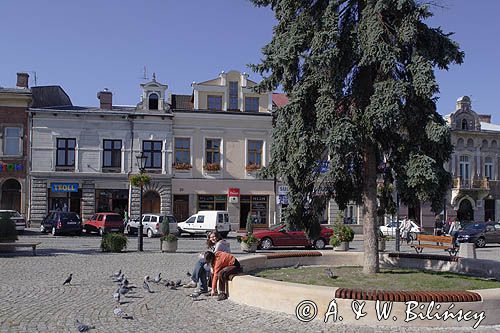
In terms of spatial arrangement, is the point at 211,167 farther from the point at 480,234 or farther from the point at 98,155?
the point at 480,234

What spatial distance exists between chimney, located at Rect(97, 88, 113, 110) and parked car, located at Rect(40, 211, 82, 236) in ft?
32.7

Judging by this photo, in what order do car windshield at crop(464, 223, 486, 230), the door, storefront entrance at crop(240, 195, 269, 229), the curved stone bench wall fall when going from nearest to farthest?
the curved stone bench wall → car windshield at crop(464, 223, 486, 230) → the door → storefront entrance at crop(240, 195, 269, 229)

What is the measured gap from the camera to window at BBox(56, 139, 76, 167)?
39469mm

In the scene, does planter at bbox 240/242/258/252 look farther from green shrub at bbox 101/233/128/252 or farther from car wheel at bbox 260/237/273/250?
green shrub at bbox 101/233/128/252

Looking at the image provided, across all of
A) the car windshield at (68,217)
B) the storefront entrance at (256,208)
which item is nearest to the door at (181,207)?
the storefront entrance at (256,208)

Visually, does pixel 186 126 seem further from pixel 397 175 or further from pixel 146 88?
pixel 397 175

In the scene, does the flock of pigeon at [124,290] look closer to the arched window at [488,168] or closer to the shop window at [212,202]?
the shop window at [212,202]

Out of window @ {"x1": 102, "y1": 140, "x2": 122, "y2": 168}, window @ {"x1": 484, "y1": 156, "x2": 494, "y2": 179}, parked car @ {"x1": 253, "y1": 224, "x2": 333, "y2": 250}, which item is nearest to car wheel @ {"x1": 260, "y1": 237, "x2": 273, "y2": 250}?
parked car @ {"x1": 253, "y1": 224, "x2": 333, "y2": 250}

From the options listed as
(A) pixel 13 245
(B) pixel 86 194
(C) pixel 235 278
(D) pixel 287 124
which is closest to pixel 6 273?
(A) pixel 13 245

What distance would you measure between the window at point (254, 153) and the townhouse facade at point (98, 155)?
6074 millimetres

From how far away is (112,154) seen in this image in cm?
4009

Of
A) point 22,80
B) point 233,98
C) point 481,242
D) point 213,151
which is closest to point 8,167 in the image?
point 22,80

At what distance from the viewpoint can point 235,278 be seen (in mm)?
10891

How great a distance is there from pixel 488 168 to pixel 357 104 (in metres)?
41.3
